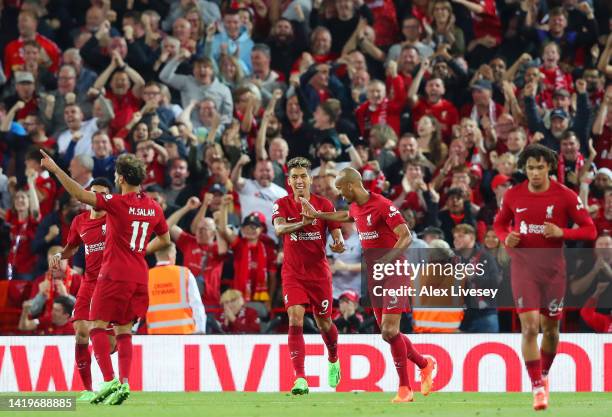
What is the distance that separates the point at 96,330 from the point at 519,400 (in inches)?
166

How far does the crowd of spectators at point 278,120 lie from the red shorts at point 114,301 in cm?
434

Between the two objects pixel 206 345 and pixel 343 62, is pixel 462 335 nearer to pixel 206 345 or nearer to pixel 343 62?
pixel 206 345

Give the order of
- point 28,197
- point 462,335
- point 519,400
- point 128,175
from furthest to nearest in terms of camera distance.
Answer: point 28,197
point 462,335
point 519,400
point 128,175

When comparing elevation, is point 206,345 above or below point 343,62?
below

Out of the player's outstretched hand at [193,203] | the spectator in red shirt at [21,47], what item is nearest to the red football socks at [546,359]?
the player's outstretched hand at [193,203]

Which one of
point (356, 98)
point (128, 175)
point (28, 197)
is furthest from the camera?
point (356, 98)

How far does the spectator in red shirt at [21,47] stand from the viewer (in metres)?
21.0

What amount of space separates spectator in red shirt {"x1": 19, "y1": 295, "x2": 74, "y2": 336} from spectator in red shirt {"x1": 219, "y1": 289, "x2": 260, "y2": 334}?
1.88 metres

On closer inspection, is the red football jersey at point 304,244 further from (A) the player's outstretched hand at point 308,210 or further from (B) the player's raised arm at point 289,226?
(A) the player's outstretched hand at point 308,210

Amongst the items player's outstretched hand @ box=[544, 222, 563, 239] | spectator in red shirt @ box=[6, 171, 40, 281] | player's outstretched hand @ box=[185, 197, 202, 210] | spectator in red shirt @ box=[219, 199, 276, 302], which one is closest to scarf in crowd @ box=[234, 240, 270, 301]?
spectator in red shirt @ box=[219, 199, 276, 302]

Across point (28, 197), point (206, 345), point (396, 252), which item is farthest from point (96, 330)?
point (28, 197)

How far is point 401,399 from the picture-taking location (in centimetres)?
1273

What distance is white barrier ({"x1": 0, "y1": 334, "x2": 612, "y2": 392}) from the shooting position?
1566cm

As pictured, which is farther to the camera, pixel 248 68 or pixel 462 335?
pixel 248 68
